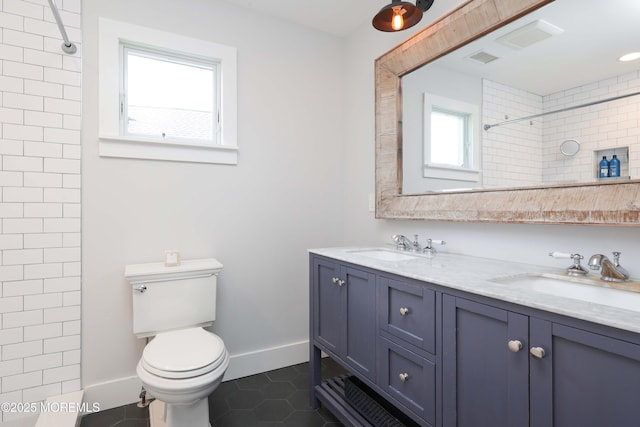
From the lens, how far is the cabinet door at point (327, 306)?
1.71 metres

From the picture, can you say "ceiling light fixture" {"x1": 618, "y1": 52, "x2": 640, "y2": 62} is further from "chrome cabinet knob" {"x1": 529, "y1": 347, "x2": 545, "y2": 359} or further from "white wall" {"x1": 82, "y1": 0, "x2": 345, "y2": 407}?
"white wall" {"x1": 82, "y1": 0, "x2": 345, "y2": 407}

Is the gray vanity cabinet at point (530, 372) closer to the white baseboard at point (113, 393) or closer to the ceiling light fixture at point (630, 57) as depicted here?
the ceiling light fixture at point (630, 57)

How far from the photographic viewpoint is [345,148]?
8.60 feet

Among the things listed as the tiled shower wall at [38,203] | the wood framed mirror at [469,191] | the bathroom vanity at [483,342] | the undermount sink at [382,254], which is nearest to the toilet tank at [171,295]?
the tiled shower wall at [38,203]

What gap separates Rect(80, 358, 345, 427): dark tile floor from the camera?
5.77 ft

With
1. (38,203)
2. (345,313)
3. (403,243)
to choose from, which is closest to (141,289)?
(38,203)

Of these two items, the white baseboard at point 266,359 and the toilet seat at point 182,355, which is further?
the white baseboard at point 266,359

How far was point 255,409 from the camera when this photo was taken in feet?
6.14

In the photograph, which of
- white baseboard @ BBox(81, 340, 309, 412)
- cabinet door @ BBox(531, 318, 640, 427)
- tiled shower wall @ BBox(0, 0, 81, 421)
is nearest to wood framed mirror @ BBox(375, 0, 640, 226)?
cabinet door @ BBox(531, 318, 640, 427)

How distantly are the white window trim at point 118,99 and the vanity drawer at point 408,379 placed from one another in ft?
5.08

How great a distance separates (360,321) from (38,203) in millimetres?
1812

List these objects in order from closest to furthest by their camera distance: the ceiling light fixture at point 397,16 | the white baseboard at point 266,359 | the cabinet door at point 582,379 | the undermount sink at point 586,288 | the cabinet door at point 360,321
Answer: the cabinet door at point 582,379 < the undermount sink at point 586,288 < the ceiling light fixture at point 397,16 < the cabinet door at point 360,321 < the white baseboard at point 266,359

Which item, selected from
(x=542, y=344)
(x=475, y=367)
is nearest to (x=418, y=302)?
(x=475, y=367)

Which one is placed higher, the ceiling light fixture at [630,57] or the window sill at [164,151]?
the ceiling light fixture at [630,57]
